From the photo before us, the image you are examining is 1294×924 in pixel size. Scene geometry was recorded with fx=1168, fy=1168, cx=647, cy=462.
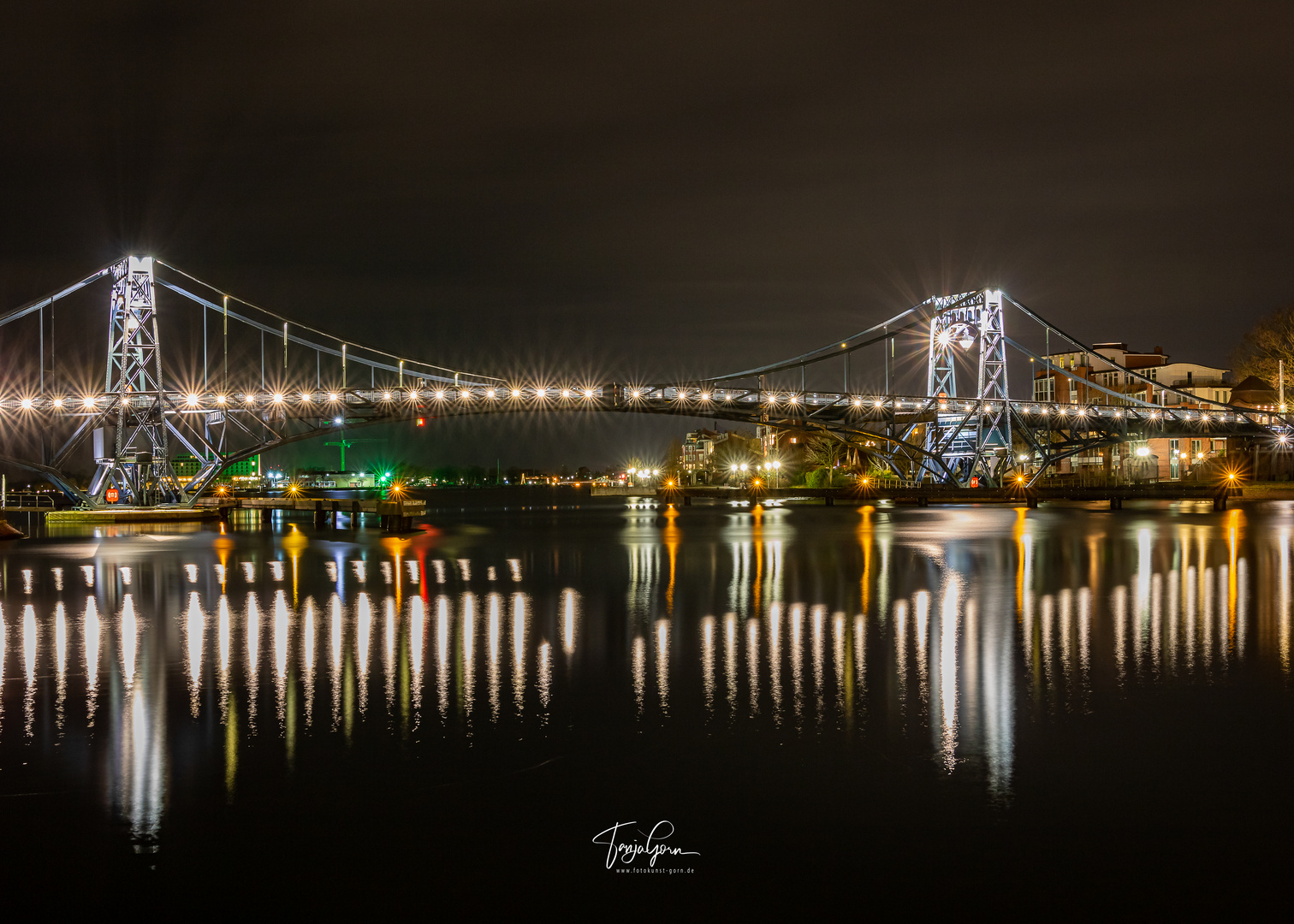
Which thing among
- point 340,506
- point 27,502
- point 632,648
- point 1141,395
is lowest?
point 27,502

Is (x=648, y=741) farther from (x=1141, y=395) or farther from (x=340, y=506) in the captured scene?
(x=1141, y=395)

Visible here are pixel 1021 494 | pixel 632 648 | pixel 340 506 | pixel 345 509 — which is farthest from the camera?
pixel 1021 494

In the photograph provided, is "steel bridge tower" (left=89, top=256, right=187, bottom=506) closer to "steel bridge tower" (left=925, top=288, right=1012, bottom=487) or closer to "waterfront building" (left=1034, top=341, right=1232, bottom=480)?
"steel bridge tower" (left=925, top=288, right=1012, bottom=487)

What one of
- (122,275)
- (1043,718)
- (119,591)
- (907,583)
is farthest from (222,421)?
(1043,718)

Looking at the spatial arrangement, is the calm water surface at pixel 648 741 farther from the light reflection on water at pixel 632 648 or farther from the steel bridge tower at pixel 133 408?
the steel bridge tower at pixel 133 408

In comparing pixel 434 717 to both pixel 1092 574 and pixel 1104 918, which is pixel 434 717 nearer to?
pixel 1104 918

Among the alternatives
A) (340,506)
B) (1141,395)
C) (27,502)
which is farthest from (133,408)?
(1141,395)

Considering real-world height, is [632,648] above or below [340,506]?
below
